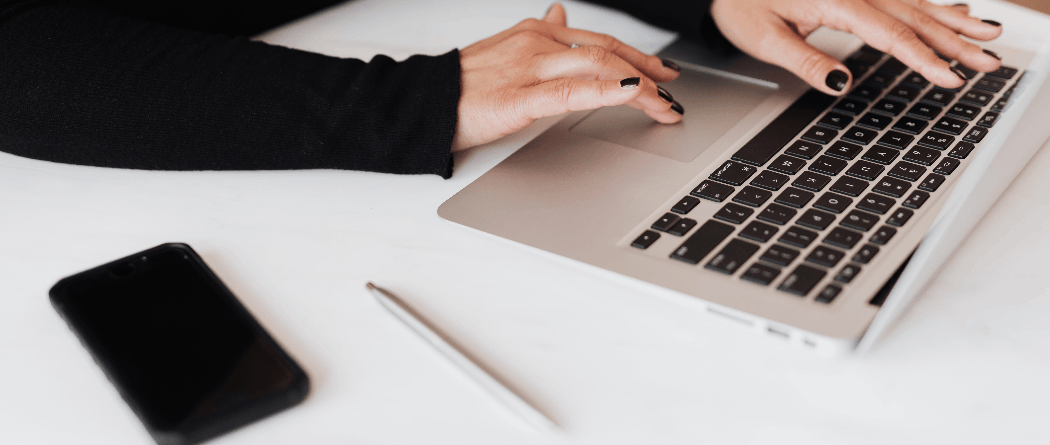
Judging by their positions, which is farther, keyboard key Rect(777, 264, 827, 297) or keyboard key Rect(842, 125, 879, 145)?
keyboard key Rect(842, 125, 879, 145)

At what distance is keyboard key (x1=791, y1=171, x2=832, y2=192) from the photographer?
1.64ft

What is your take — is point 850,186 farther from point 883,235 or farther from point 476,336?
point 476,336

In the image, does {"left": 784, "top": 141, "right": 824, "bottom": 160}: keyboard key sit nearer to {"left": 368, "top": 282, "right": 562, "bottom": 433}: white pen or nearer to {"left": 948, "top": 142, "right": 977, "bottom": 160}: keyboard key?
{"left": 948, "top": 142, "right": 977, "bottom": 160}: keyboard key

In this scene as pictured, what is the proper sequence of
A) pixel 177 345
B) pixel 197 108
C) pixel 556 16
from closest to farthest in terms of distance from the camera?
pixel 177 345, pixel 197 108, pixel 556 16

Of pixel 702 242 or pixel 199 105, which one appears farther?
pixel 199 105

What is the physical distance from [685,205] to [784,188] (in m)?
0.07

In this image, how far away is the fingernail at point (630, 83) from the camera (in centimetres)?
55

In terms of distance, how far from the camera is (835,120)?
1.96ft

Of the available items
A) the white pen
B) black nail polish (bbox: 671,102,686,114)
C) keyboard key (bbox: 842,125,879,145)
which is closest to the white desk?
the white pen

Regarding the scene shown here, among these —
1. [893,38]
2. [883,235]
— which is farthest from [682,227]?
[893,38]

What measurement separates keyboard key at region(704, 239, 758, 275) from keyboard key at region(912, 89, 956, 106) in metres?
0.29

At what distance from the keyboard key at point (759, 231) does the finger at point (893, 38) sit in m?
0.28

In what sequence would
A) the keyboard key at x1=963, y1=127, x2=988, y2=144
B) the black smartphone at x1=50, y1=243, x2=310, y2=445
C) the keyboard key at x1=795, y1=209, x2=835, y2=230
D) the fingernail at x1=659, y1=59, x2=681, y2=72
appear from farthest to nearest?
1. the fingernail at x1=659, y1=59, x2=681, y2=72
2. the keyboard key at x1=963, y1=127, x2=988, y2=144
3. the keyboard key at x1=795, y1=209, x2=835, y2=230
4. the black smartphone at x1=50, y1=243, x2=310, y2=445

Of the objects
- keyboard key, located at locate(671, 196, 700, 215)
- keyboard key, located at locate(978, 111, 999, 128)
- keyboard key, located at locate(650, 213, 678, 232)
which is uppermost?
keyboard key, located at locate(671, 196, 700, 215)
